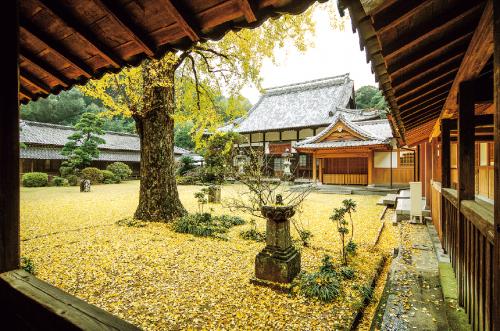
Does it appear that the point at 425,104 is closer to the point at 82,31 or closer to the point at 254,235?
the point at 254,235

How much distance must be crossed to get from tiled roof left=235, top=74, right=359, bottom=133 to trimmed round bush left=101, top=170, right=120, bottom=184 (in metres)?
13.2

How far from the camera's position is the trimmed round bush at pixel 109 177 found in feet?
83.7

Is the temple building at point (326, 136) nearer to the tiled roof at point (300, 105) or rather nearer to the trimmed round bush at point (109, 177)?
the tiled roof at point (300, 105)

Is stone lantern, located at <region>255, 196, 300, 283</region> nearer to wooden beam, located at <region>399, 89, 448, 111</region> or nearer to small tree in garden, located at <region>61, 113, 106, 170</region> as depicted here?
wooden beam, located at <region>399, 89, 448, 111</region>

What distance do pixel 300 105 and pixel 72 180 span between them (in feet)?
76.3

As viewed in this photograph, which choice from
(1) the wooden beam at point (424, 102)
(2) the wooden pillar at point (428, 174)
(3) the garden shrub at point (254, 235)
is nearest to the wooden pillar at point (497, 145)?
(1) the wooden beam at point (424, 102)

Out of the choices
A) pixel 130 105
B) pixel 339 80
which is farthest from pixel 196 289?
pixel 339 80

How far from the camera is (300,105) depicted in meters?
29.7

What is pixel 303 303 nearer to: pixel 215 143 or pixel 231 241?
pixel 231 241

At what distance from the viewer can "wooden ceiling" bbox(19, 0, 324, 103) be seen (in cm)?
179

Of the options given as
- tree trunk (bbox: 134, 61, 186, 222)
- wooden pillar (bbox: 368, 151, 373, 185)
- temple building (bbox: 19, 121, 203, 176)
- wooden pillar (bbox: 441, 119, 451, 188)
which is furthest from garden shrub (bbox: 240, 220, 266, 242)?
temple building (bbox: 19, 121, 203, 176)

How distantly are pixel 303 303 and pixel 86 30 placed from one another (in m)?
4.24

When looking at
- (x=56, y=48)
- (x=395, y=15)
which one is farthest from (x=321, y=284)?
(x=56, y=48)

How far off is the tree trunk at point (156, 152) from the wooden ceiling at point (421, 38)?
7183 millimetres
